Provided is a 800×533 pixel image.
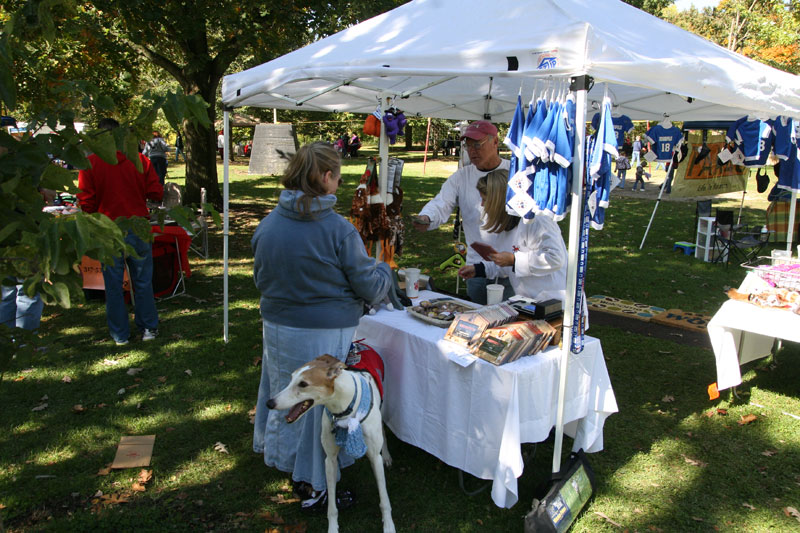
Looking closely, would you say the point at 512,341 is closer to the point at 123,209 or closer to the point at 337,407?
the point at 337,407

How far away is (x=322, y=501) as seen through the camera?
3.09 metres

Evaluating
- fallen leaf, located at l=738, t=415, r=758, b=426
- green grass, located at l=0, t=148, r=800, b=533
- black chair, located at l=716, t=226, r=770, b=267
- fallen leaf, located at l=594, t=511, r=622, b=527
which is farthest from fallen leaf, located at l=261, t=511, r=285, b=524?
black chair, located at l=716, t=226, r=770, b=267

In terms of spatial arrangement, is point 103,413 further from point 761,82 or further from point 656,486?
point 761,82

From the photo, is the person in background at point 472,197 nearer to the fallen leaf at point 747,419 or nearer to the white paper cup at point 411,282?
the white paper cup at point 411,282

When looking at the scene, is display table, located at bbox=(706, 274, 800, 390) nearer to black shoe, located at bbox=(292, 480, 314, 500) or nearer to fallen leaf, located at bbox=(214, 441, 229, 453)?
black shoe, located at bbox=(292, 480, 314, 500)

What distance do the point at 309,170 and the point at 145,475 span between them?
7.14ft

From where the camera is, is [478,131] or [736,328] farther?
[736,328]

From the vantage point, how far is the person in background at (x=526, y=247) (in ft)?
10.8

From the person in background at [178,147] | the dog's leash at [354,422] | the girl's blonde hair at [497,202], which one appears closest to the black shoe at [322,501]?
the dog's leash at [354,422]

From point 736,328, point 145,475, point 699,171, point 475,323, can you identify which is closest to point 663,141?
point 699,171

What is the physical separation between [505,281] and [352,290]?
1.51 metres

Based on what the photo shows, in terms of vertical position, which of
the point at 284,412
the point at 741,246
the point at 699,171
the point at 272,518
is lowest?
the point at 272,518

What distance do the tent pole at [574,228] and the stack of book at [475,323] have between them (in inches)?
13.2

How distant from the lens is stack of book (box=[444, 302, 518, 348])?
2994 mm
